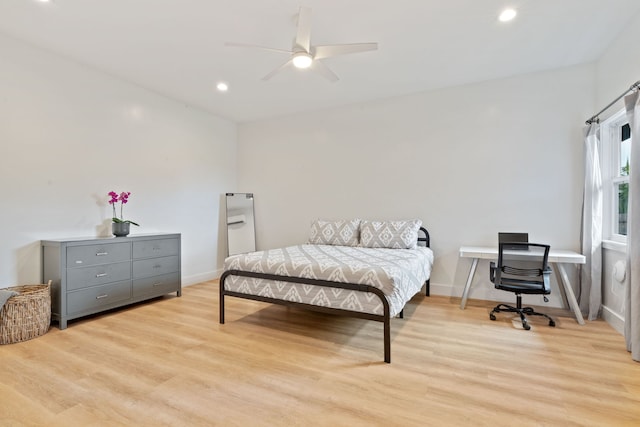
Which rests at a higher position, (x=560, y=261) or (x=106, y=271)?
(x=560, y=261)

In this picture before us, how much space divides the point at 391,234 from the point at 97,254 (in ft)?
11.4

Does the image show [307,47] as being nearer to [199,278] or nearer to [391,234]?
[391,234]

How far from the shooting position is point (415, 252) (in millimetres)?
3654

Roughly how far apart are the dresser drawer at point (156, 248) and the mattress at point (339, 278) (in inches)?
54.2

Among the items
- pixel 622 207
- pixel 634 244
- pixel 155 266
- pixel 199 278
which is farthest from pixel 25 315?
pixel 622 207

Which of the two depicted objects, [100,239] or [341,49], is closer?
[341,49]

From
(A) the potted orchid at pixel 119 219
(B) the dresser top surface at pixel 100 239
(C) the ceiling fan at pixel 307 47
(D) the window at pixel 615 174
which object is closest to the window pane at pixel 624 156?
(D) the window at pixel 615 174

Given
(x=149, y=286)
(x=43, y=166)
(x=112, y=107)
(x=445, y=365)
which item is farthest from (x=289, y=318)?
(x=112, y=107)

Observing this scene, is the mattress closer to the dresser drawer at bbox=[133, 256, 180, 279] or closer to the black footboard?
the black footboard

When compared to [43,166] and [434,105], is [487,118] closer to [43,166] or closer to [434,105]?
[434,105]

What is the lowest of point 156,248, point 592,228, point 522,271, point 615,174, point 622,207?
point 522,271

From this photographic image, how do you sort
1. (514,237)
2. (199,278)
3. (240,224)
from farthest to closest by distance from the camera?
(240,224), (199,278), (514,237)

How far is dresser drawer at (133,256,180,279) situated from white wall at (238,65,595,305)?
176 cm

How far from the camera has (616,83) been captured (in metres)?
3.02
